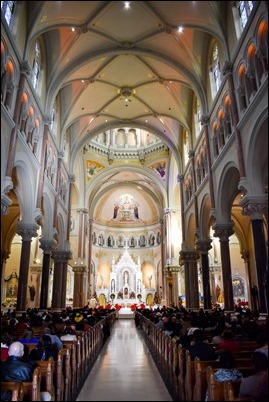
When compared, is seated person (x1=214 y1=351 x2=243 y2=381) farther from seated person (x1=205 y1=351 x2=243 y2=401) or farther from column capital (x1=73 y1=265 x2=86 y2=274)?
column capital (x1=73 y1=265 x2=86 y2=274)

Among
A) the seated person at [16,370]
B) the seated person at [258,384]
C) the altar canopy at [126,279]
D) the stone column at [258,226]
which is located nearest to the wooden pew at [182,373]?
the seated person at [258,384]

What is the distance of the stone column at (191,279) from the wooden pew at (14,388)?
2013cm

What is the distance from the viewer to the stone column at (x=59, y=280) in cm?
2221

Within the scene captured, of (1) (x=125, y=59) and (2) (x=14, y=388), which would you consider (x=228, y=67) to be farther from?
(2) (x=14, y=388)

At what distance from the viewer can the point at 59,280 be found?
23219 millimetres

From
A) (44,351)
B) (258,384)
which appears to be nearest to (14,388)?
(44,351)

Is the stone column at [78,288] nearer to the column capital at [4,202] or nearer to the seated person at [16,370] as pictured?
the column capital at [4,202]

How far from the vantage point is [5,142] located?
12.4m

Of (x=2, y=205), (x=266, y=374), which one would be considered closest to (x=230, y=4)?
(x=2, y=205)

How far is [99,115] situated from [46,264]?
12.5 metres

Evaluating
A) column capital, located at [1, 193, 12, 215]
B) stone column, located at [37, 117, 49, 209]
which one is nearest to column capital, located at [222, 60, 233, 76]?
stone column, located at [37, 117, 49, 209]

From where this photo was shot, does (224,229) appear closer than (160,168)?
Yes

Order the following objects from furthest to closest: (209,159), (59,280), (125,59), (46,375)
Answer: (59,280)
(125,59)
(209,159)
(46,375)

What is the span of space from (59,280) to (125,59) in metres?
15.4
